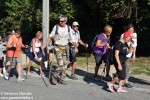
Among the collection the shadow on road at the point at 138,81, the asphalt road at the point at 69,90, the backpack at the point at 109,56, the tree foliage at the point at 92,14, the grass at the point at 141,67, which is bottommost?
the asphalt road at the point at 69,90

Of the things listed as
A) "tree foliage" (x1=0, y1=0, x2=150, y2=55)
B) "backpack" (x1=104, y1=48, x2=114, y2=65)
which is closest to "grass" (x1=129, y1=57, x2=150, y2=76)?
"backpack" (x1=104, y1=48, x2=114, y2=65)

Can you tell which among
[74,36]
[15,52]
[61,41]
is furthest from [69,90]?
[15,52]

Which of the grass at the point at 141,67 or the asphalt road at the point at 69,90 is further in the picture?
the grass at the point at 141,67

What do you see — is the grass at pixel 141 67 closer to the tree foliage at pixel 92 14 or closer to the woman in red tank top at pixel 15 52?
the tree foliage at pixel 92 14

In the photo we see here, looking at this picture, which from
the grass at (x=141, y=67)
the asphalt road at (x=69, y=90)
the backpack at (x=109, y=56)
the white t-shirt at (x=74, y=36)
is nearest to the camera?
the asphalt road at (x=69, y=90)

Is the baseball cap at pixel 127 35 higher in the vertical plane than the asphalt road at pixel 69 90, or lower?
higher

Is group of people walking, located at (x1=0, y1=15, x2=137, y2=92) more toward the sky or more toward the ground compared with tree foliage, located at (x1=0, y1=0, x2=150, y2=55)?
more toward the ground

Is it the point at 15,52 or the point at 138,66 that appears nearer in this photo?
the point at 15,52

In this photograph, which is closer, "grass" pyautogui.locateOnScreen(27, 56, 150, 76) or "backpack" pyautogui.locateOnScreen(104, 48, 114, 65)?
"backpack" pyautogui.locateOnScreen(104, 48, 114, 65)

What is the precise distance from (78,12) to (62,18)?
7.87 metres

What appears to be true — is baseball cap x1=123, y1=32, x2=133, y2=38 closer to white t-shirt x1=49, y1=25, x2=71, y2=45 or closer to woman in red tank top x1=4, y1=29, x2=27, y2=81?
white t-shirt x1=49, y1=25, x2=71, y2=45

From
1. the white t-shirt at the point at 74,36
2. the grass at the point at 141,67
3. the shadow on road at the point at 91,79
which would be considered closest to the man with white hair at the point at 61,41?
the white t-shirt at the point at 74,36

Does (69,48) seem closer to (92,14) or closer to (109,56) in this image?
(109,56)

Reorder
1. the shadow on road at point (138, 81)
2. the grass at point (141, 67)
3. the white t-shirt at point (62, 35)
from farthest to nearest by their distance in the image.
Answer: the grass at point (141, 67)
the shadow on road at point (138, 81)
the white t-shirt at point (62, 35)
